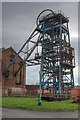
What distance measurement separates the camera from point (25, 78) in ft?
231

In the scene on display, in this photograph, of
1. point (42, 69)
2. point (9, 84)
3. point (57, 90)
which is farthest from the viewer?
point (9, 84)

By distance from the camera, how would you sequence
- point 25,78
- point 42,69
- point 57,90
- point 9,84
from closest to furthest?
point 57,90, point 42,69, point 9,84, point 25,78

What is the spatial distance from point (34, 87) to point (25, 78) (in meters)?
4.17

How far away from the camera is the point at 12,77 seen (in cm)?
6588

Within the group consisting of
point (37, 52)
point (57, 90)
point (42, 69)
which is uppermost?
point (37, 52)

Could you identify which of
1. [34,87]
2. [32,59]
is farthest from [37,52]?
[34,87]

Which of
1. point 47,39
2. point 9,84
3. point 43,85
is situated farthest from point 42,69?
point 9,84

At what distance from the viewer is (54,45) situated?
5775cm

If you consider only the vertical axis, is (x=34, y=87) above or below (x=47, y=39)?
below

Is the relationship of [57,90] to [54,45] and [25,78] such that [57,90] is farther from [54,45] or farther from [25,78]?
[25,78]

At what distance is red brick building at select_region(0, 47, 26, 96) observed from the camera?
2501 inches

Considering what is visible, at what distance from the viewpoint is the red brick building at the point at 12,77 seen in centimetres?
6353

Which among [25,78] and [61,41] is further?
[25,78]

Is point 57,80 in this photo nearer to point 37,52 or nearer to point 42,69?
point 42,69
